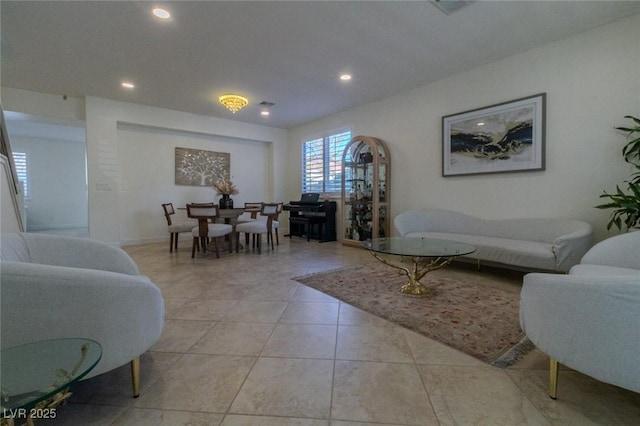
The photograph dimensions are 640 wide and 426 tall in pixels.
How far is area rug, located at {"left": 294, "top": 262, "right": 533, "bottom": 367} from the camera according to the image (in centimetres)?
181

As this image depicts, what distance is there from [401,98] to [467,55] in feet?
4.61

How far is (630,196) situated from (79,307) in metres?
4.07

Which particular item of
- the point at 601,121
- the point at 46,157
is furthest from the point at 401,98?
the point at 46,157

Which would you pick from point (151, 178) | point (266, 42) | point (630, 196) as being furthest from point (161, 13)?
point (630, 196)

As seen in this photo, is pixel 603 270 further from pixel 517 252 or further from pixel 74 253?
pixel 74 253

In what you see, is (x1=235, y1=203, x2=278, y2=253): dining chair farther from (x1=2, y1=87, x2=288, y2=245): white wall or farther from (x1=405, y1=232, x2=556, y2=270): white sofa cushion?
(x1=405, y1=232, x2=556, y2=270): white sofa cushion

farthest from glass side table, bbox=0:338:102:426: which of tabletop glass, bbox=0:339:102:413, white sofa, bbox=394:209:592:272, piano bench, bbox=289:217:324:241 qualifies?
piano bench, bbox=289:217:324:241

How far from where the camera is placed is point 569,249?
268 cm

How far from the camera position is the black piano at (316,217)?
19.9ft

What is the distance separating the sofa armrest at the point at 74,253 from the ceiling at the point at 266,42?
7.33 feet

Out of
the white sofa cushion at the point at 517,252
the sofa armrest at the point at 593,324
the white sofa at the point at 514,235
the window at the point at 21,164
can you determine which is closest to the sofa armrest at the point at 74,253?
the sofa armrest at the point at 593,324

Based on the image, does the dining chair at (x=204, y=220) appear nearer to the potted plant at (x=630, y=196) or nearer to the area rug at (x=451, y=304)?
the area rug at (x=451, y=304)

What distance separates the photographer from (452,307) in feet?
7.77

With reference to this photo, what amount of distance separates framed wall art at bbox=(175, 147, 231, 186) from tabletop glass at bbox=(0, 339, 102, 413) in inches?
222
